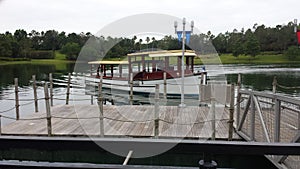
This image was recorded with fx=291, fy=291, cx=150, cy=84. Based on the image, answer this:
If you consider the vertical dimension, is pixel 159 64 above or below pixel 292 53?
below

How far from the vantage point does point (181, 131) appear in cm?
605

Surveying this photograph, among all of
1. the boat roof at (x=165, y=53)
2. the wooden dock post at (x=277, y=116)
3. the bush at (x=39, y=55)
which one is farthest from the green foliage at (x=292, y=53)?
the wooden dock post at (x=277, y=116)

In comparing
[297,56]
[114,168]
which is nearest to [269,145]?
[114,168]

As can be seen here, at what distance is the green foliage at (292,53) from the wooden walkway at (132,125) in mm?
45686

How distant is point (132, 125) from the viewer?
6.52 m

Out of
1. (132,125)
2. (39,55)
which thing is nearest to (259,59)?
(39,55)

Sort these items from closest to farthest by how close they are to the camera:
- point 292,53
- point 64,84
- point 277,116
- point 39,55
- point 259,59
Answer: point 277,116 → point 64,84 → point 292,53 → point 39,55 → point 259,59

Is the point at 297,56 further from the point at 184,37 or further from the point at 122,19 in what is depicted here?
the point at 122,19

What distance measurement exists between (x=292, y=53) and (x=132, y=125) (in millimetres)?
49338

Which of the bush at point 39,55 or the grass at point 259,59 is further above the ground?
the bush at point 39,55

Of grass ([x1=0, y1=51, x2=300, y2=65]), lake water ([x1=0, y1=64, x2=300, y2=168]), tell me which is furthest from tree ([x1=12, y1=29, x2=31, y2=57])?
lake water ([x1=0, y1=64, x2=300, y2=168])

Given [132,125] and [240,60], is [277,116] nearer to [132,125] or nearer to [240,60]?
[132,125]

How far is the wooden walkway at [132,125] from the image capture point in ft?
19.3

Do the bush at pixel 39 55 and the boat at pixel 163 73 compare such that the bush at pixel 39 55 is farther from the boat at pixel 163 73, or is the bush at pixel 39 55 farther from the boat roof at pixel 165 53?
the boat roof at pixel 165 53
